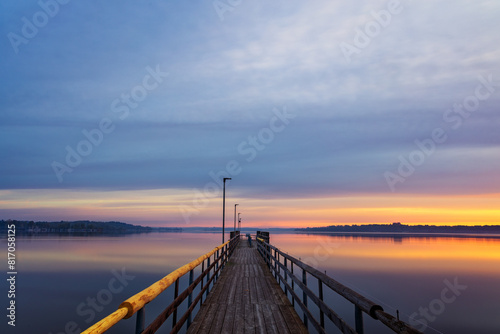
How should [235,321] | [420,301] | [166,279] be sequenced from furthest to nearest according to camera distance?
[420,301]
[235,321]
[166,279]

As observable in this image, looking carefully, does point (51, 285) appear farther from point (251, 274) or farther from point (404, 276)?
point (404, 276)

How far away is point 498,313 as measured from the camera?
2588 centimetres

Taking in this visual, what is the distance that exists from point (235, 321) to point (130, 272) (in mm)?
43676

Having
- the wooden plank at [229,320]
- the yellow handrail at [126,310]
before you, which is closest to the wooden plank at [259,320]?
the wooden plank at [229,320]

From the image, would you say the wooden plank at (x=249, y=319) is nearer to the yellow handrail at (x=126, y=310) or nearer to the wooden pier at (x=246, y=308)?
the wooden pier at (x=246, y=308)

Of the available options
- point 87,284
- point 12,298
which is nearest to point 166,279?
A: point 12,298
